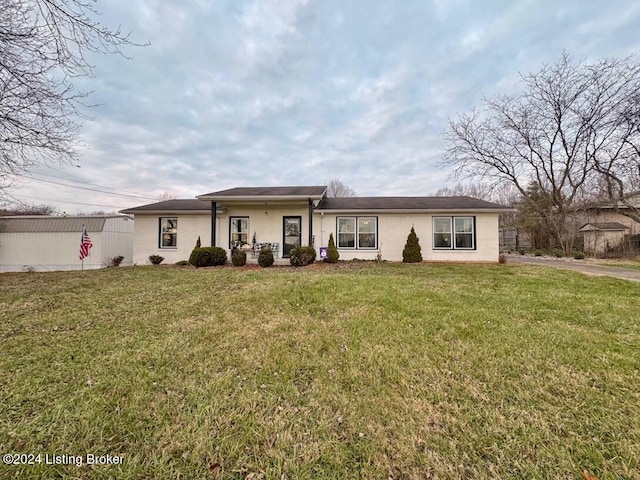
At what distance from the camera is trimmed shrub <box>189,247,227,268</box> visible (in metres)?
11.0

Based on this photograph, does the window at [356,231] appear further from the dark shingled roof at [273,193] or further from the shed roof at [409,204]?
the dark shingled roof at [273,193]

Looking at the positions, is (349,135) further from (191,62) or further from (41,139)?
(41,139)

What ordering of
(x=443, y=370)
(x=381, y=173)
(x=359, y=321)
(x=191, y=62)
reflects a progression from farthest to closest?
(x=381, y=173) → (x=191, y=62) → (x=359, y=321) → (x=443, y=370)

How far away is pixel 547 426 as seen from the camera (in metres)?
2.09

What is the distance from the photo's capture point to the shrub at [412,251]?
1167cm

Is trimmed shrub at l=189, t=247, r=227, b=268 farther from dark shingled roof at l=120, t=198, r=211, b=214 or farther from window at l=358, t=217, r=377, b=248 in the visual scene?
window at l=358, t=217, r=377, b=248

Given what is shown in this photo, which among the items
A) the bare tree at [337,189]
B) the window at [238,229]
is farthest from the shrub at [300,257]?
the bare tree at [337,189]

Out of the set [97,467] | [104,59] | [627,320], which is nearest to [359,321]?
[97,467]

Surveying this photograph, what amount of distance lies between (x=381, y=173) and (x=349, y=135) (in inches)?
342

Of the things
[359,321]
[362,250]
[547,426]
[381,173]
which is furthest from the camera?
[381,173]

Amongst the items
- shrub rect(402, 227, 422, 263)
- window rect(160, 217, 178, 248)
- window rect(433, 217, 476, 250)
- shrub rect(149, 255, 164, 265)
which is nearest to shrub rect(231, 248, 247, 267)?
window rect(160, 217, 178, 248)

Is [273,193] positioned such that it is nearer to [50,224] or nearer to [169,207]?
[169,207]

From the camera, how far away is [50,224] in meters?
13.4

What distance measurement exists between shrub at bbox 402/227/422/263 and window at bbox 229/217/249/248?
7.24 meters
